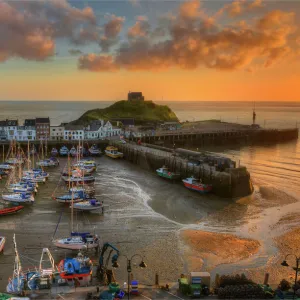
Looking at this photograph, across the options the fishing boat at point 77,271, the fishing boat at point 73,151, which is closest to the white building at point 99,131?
the fishing boat at point 73,151

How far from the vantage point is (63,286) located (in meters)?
16.7

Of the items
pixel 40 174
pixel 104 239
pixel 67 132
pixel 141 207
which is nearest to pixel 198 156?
pixel 141 207

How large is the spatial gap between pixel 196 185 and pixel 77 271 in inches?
874

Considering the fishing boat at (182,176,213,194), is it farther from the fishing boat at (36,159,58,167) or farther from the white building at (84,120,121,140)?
the white building at (84,120,121,140)

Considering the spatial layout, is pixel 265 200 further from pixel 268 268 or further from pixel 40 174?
pixel 40 174

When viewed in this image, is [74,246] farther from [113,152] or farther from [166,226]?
[113,152]

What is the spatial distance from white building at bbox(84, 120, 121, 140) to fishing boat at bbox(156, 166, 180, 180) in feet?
105

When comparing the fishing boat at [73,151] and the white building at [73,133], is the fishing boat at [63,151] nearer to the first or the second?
the fishing boat at [73,151]

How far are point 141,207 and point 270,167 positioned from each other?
26.6 m

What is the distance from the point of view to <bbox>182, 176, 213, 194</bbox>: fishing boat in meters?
37.9

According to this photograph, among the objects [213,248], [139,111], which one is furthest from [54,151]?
[139,111]

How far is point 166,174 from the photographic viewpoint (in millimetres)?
44562

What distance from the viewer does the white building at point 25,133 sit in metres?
71.0

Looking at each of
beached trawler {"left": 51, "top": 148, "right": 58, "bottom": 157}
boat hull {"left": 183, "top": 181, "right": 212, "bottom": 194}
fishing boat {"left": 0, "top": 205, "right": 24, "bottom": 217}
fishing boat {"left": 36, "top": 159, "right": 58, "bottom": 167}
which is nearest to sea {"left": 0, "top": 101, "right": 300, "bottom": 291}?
boat hull {"left": 183, "top": 181, "right": 212, "bottom": 194}
